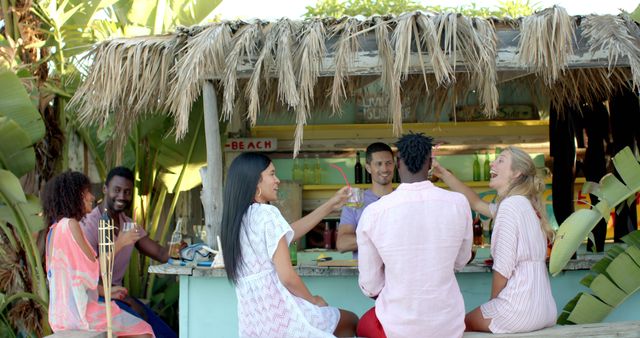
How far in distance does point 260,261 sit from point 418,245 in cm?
85

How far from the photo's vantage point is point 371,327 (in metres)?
4.88

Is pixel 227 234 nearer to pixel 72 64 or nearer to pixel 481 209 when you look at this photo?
pixel 481 209

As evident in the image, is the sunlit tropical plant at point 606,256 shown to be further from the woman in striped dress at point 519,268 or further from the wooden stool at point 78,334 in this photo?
the wooden stool at point 78,334

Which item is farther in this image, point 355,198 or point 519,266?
point 355,198

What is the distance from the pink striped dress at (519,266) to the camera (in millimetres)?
4934

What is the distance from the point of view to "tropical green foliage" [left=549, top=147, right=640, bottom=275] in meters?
5.07

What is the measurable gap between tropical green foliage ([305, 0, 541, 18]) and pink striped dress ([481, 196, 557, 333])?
13.0m

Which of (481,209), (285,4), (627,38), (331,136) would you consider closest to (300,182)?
(331,136)

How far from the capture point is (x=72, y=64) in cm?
873

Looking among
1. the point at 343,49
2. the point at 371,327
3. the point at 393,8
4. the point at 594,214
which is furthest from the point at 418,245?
the point at 393,8

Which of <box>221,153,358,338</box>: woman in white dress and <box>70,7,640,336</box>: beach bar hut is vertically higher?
<box>70,7,640,336</box>: beach bar hut

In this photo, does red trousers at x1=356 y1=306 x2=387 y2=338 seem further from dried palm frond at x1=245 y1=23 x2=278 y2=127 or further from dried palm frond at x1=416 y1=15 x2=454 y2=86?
dried palm frond at x1=416 y1=15 x2=454 y2=86

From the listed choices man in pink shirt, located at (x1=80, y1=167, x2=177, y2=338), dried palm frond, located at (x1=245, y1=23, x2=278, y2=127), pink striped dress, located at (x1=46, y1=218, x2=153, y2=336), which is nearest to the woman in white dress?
dried palm frond, located at (x1=245, y1=23, x2=278, y2=127)

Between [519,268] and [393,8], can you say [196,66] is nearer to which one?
[519,268]
